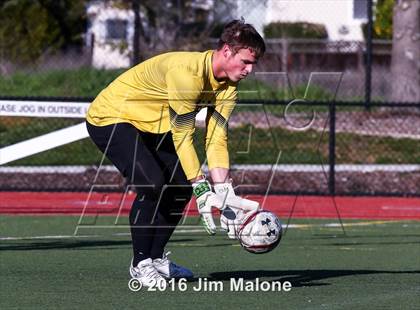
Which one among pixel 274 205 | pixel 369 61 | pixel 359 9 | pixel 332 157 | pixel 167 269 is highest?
pixel 167 269

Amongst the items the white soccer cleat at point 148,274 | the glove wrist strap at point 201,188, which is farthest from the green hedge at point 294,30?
the glove wrist strap at point 201,188

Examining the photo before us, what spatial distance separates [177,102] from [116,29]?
1922cm

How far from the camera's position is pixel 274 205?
14.6 metres

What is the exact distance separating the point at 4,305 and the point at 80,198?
28.1 ft

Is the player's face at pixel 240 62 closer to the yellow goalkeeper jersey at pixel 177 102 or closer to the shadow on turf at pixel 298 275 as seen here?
the yellow goalkeeper jersey at pixel 177 102

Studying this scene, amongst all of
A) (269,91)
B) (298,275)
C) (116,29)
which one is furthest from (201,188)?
(116,29)

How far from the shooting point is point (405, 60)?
64.7 feet

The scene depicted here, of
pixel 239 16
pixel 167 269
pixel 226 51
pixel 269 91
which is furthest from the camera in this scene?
pixel 239 16

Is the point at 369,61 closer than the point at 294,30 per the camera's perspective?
Yes

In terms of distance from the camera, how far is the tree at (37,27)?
79.8ft

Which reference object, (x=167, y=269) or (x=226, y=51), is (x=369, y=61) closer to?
(x=167, y=269)

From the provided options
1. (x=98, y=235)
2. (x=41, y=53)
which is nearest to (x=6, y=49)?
(x=41, y=53)

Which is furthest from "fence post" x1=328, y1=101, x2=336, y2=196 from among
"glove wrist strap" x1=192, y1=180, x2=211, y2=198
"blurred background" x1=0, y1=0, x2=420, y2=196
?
"glove wrist strap" x1=192, y1=180, x2=211, y2=198

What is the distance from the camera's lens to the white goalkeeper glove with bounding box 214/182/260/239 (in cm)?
707
